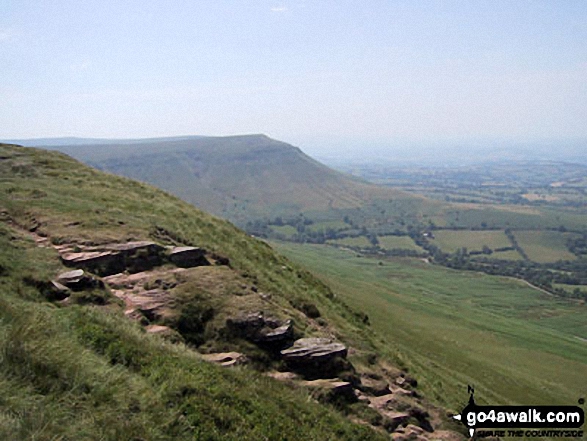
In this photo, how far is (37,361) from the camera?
9523 mm

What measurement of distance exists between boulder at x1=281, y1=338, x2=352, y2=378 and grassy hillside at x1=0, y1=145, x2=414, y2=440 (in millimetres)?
1852

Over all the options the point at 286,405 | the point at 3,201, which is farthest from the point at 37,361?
the point at 3,201

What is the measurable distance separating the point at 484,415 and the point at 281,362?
12877mm

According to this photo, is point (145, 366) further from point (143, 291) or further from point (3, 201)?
point (3, 201)

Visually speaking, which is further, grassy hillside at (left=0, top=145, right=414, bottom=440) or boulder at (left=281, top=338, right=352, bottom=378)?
boulder at (left=281, top=338, right=352, bottom=378)

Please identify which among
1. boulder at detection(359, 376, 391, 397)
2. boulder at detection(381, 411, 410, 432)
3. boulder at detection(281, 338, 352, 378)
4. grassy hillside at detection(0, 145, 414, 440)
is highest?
grassy hillside at detection(0, 145, 414, 440)

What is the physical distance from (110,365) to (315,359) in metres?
8.58

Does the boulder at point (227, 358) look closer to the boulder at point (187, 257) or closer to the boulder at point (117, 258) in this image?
the boulder at point (117, 258)

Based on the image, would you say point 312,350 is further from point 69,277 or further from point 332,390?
point 69,277

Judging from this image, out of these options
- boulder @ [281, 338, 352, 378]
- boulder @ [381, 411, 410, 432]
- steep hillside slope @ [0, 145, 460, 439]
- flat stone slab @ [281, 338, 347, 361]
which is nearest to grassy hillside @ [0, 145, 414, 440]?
steep hillside slope @ [0, 145, 460, 439]

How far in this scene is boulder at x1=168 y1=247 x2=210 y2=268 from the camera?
2308 centimetres

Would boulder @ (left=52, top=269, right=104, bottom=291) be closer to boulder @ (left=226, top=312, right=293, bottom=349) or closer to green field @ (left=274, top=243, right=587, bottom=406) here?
boulder @ (left=226, top=312, right=293, bottom=349)

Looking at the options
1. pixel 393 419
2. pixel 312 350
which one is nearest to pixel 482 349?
pixel 393 419

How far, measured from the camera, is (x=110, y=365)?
459 inches
